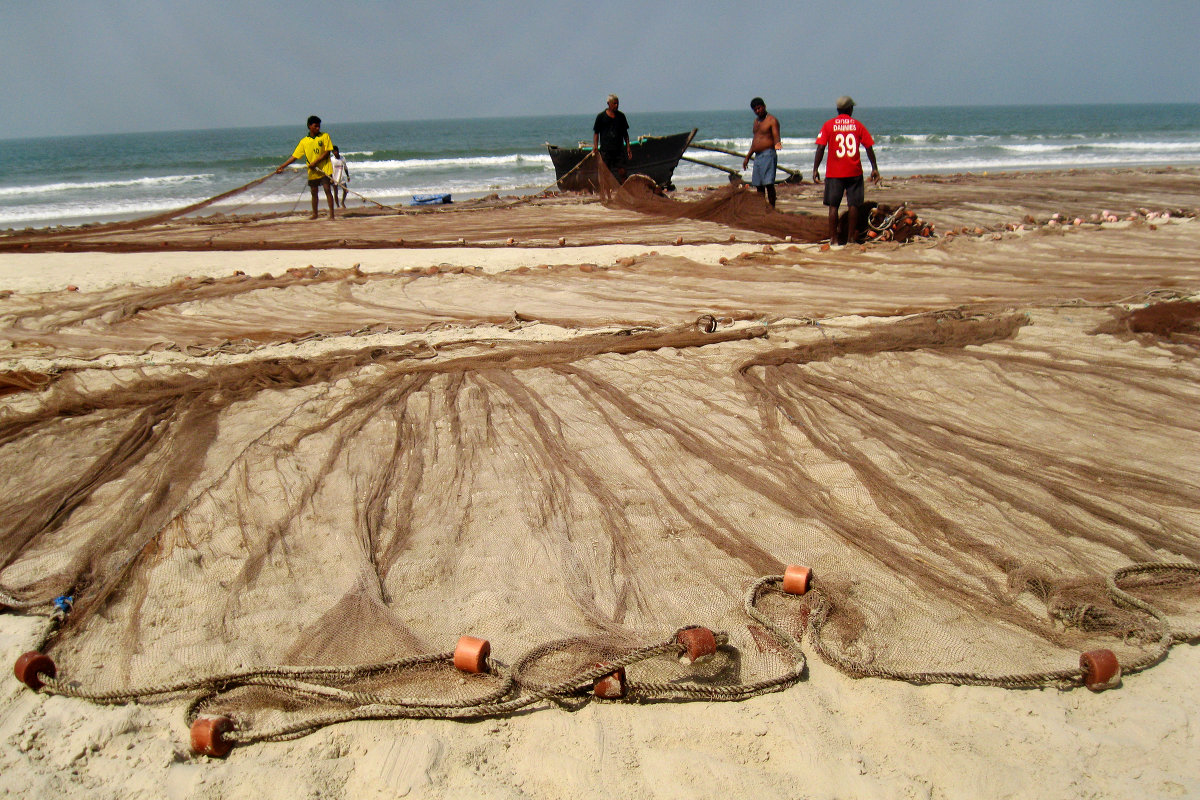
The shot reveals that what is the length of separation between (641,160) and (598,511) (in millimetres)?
13303

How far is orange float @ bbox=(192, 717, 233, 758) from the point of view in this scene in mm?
1812

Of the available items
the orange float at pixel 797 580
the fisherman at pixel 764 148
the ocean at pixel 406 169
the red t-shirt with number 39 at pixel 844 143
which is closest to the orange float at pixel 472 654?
the orange float at pixel 797 580

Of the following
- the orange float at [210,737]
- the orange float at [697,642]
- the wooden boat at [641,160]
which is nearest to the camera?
the orange float at [210,737]

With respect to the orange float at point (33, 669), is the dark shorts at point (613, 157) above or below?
above

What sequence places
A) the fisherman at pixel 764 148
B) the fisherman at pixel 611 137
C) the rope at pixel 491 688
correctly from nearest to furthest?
the rope at pixel 491 688 → the fisherman at pixel 764 148 → the fisherman at pixel 611 137

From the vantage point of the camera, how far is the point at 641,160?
49.0 feet

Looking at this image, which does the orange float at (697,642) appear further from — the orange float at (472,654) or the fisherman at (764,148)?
the fisherman at (764,148)

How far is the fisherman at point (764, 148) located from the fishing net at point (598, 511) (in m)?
5.10

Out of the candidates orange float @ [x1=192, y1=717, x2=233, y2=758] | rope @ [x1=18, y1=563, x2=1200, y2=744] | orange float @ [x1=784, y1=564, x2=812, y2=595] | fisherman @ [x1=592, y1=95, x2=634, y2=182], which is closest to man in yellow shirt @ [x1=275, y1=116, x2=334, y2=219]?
fisherman @ [x1=592, y1=95, x2=634, y2=182]

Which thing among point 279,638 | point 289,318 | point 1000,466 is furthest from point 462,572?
point 289,318

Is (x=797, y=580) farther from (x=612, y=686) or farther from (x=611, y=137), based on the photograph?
(x=611, y=137)

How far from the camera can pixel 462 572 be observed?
247 centimetres

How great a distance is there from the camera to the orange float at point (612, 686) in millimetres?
1971

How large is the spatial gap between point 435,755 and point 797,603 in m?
1.17
